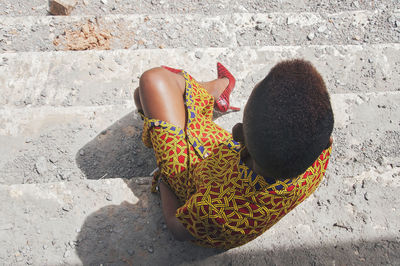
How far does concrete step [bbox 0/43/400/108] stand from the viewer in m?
2.43

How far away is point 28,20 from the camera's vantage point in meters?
3.33

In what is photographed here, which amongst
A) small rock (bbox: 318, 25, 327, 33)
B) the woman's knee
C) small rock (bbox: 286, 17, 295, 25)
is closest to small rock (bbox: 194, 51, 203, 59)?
the woman's knee

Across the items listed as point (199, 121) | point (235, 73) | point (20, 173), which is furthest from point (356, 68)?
point (20, 173)

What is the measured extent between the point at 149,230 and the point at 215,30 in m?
2.30

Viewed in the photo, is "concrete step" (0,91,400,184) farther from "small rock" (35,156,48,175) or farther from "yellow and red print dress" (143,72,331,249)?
"yellow and red print dress" (143,72,331,249)

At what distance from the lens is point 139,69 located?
99.0 inches

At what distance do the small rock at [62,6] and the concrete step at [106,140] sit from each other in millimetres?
2037

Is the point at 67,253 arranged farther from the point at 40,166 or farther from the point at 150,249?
the point at 40,166

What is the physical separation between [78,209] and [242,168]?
101 cm

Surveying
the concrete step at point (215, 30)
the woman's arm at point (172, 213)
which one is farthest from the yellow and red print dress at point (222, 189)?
the concrete step at point (215, 30)

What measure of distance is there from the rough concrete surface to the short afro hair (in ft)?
2.93

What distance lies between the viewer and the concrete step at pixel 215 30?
327 centimetres

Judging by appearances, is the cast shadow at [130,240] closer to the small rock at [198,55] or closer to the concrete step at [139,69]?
the concrete step at [139,69]

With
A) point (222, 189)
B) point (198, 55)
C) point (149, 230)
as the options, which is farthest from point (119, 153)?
point (222, 189)
